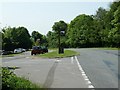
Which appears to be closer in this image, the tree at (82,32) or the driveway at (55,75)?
the driveway at (55,75)

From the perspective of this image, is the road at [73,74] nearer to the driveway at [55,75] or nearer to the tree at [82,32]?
the driveway at [55,75]

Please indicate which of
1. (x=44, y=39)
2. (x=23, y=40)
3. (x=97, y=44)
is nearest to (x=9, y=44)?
(x=23, y=40)

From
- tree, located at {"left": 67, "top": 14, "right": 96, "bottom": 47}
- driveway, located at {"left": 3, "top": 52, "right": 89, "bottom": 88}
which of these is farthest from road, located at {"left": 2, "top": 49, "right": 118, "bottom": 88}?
tree, located at {"left": 67, "top": 14, "right": 96, "bottom": 47}

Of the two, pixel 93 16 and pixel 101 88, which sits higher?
pixel 93 16

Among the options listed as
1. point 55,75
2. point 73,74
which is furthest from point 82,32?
point 55,75

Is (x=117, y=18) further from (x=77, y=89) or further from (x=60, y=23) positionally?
(x=60, y=23)

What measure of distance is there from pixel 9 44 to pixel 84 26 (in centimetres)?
4029

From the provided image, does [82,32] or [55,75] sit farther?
[82,32]

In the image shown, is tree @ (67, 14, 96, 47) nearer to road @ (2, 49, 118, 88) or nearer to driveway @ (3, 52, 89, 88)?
road @ (2, 49, 118, 88)

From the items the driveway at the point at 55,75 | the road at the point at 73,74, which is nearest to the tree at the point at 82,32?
the road at the point at 73,74

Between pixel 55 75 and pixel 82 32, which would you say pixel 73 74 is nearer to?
pixel 55 75

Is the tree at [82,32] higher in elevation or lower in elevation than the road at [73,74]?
higher

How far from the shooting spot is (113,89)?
13055 millimetres

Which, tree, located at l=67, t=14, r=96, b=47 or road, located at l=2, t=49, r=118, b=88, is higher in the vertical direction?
tree, located at l=67, t=14, r=96, b=47
